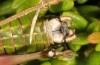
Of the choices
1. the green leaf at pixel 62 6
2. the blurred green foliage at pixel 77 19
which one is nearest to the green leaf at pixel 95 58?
the blurred green foliage at pixel 77 19

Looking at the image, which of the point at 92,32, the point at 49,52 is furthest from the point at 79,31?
the point at 49,52

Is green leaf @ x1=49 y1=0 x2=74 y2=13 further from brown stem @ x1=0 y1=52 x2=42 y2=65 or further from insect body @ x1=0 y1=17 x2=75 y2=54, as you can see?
brown stem @ x1=0 y1=52 x2=42 y2=65

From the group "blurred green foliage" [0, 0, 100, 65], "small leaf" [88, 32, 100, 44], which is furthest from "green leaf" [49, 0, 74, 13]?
"small leaf" [88, 32, 100, 44]

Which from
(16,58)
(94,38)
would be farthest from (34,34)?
(94,38)

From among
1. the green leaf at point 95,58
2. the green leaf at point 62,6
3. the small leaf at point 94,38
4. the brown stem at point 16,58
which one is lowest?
the green leaf at point 95,58

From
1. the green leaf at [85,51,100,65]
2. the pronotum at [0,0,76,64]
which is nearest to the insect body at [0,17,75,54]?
the pronotum at [0,0,76,64]

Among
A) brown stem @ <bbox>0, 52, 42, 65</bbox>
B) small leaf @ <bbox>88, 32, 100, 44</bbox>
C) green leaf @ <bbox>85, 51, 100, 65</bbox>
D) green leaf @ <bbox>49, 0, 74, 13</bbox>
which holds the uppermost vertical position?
green leaf @ <bbox>49, 0, 74, 13</bbox>

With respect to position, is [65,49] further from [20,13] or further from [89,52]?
[20,13]

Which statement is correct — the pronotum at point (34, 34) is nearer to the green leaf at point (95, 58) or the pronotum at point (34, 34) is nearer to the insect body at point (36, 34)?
the insect body at point (36, 34)

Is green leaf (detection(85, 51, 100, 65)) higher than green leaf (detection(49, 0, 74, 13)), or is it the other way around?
green leaf (detection(49, 0, 74, 13))
